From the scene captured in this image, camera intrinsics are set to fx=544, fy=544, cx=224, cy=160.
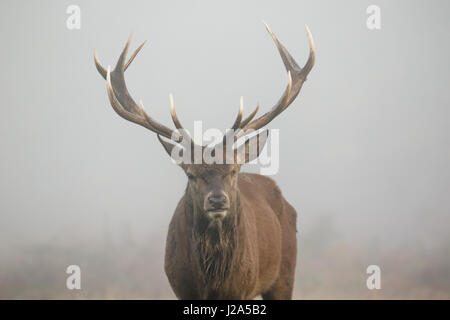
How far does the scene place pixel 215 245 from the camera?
5.05m

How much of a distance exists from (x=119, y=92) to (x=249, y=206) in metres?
1.99

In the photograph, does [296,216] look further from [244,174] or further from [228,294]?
[228,294]

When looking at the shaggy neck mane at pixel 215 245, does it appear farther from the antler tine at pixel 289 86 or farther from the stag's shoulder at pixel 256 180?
the stag's shoulder at pixel 256 180

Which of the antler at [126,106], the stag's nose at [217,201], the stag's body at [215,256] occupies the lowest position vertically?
the stag's body at [215,256]

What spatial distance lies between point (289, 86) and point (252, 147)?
80 centimetres

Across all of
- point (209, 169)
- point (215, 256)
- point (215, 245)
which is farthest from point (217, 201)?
point (215, 256)

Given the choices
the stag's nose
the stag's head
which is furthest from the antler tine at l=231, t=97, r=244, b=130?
Answer: the stag's nose

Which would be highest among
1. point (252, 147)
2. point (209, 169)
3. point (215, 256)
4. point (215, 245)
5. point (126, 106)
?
point (126, 106)

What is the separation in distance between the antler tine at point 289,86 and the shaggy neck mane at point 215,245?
0.94 metres

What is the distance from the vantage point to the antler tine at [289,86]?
5.69 metres

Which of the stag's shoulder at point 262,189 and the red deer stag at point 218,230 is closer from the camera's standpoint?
the red deer stag at point 218,230

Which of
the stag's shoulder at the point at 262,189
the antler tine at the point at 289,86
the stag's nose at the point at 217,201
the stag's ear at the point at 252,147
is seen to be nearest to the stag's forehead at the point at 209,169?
the stag's nose at the point at 217,201

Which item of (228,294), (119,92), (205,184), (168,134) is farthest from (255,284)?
(119,92)

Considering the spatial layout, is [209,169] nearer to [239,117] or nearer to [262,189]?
[239,117]
